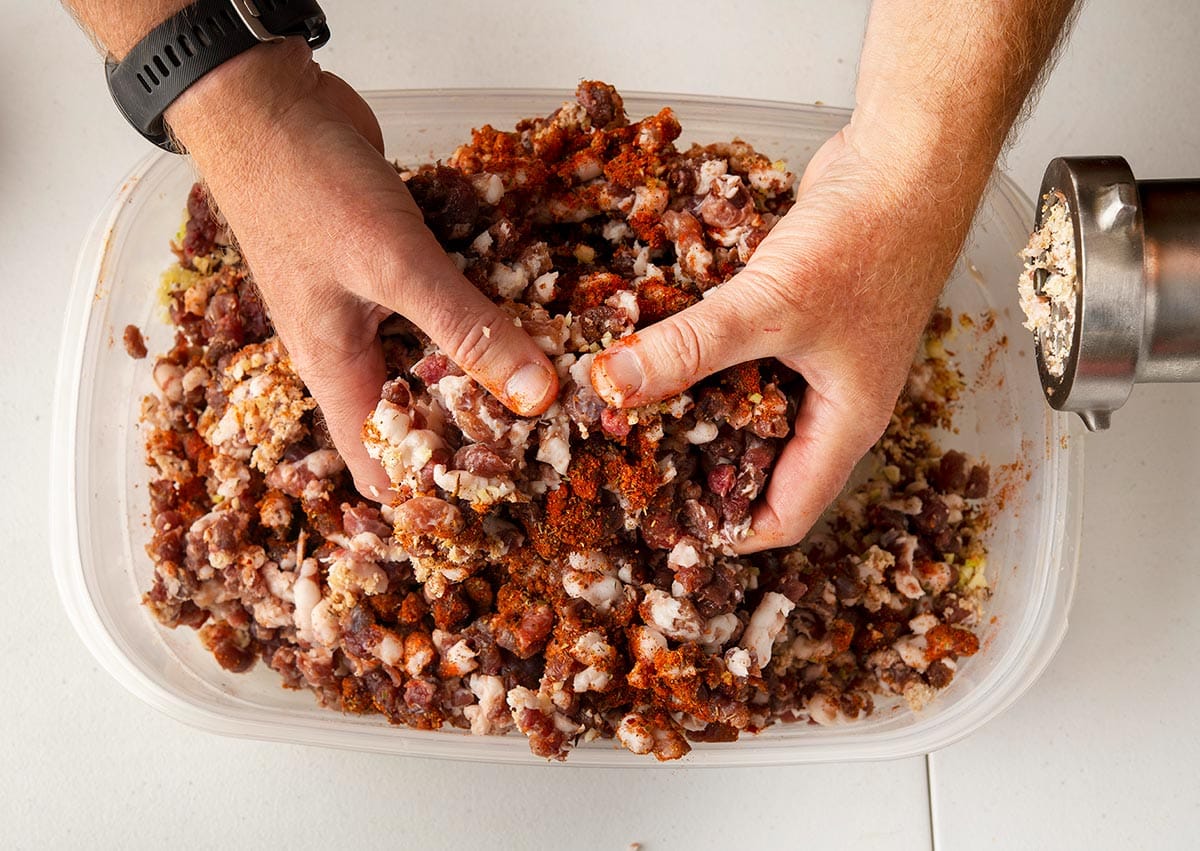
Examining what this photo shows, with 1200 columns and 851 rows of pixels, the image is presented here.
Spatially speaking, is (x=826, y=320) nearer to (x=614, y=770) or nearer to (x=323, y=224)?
(x=323, y=224)

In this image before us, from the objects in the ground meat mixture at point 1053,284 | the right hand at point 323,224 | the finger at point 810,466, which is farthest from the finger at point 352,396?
the ground meat mixture at point 1053,284

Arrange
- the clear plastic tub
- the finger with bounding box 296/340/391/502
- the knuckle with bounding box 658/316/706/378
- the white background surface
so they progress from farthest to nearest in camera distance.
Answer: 1. the white background surface
2. the clear plastic tub
3. the finger with bounding box 296/340/391/502
4. the knuckle with bounding box 658/316/706/378

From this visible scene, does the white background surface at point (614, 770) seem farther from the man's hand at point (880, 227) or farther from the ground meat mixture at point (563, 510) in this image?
the man's hand at point (880, 227)

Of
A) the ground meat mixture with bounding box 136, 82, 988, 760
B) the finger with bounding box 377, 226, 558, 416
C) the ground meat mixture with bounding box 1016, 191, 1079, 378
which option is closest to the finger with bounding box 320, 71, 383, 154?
the ground meat mixture with bounding box 136, 82, 988, 760

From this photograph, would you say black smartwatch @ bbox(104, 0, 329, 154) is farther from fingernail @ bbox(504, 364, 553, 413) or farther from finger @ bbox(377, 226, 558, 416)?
fingernail @ bbox(504, 364, 553, 413)

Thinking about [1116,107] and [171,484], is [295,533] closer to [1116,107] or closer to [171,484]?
[171,484]

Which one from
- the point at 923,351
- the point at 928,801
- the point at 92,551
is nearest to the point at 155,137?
the point at 92,551

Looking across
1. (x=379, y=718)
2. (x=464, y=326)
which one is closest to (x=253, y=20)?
(x=464, y=326)

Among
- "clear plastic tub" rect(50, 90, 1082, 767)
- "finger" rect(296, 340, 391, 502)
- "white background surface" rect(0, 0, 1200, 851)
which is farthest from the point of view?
"white background surface" rect(0, 0, 1200, 851)
